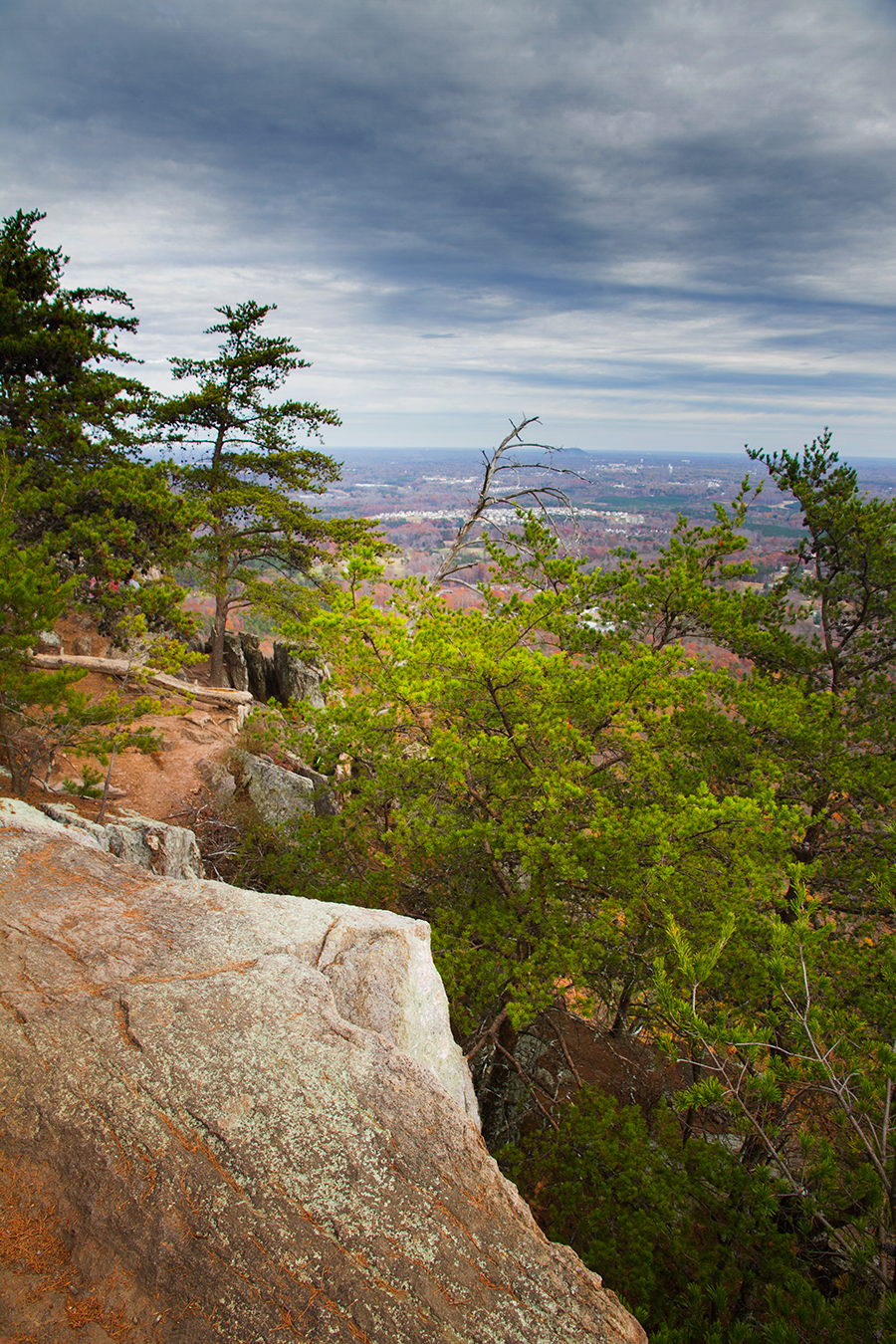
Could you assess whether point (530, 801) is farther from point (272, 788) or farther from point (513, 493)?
point (513, 493)

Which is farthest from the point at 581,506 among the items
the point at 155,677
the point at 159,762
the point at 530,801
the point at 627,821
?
the point at 627,821

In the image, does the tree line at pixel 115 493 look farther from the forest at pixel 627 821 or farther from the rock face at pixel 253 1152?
the rock face at pixel 253 1152

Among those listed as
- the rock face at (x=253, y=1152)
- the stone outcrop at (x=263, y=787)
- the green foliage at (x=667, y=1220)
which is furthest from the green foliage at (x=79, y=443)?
the green foliage at (x=667, y=1220)

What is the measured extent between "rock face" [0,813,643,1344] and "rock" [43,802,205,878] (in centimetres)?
282

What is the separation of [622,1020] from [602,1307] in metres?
11.5

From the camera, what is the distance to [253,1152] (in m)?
3.45

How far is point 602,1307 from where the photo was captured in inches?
126

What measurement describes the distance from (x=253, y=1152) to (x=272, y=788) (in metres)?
9.84

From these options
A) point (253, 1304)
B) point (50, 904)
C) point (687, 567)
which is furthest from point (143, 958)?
point (687, 567)

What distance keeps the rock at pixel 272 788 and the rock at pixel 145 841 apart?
10.4 ft

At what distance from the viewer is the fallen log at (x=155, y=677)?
14.3 m

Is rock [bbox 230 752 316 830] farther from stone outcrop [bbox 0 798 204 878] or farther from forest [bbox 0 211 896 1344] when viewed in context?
stone outcrop [bbox 0 798 204 878]

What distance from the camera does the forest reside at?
5410 millimetres

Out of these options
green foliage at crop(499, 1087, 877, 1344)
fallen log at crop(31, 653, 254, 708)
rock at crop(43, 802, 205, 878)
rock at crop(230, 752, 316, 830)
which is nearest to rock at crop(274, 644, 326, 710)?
fallen log at crop(31, 653, 254, 708)
